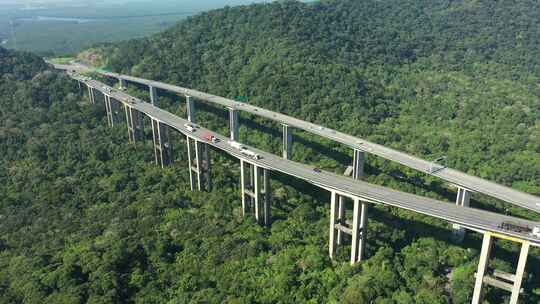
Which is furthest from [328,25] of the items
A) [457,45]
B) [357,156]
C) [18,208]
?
[18,208]

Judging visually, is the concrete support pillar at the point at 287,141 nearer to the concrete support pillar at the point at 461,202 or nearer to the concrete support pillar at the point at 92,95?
the concrete support pillar at the point at 461,202

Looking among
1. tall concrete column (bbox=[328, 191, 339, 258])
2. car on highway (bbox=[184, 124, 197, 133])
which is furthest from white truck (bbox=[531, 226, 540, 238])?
car on highway (bbox=[184, 124, 197, 133])

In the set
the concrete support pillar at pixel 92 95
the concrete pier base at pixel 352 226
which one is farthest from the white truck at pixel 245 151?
the concrete support pillar at pixel 92 95

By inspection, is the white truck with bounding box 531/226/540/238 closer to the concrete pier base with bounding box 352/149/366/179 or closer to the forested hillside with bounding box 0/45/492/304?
the forested hillside with bounding box 0/45/492/304

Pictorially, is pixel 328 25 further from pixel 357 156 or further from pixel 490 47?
pixel 357 156

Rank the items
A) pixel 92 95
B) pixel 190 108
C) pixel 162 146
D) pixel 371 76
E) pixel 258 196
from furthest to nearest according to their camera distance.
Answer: pixel 371 76, pixel 92 95, pixel 190 108, pixel 162 146, pixel 258 196

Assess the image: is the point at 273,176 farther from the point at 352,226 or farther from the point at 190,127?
the point at 352,226

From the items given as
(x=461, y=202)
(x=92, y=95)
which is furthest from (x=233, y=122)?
(x=461, y=202)
